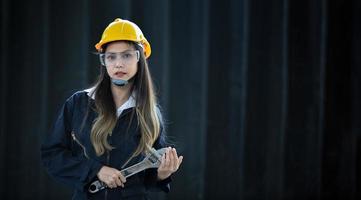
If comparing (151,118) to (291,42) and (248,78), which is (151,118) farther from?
(291,42)

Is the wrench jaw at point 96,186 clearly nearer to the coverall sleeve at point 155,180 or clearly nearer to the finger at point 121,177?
the finger at point 121,177

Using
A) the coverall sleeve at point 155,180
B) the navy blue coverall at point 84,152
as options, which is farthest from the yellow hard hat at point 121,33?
the coverall sleeve at point 155,180

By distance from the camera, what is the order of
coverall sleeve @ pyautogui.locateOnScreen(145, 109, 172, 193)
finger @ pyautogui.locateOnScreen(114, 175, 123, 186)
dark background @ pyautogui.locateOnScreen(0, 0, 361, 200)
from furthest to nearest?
dark background @ pyautogui.locateOnScreen(0, 0, 361, 200)
coverall sleeve @ pyautogui.locateOnScreen(145, 109, 172, 193)
finger @ pyautogui.locateOnScreen(114, 175, 123, 186)

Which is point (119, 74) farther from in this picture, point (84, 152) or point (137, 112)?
point (84, 152)

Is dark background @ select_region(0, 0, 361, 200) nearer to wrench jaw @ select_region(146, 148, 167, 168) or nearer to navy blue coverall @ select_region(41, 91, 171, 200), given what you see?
navy blue coverall @ select_region(41, 91, 171, 200)

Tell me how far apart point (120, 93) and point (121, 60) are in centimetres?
17

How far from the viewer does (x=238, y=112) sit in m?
4.13

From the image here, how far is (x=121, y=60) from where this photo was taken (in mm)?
2197

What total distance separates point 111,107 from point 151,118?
0.17m

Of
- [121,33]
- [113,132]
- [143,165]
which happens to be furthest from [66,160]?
[121,33]

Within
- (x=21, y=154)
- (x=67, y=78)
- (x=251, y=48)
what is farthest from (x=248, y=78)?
(x=21, y=154)

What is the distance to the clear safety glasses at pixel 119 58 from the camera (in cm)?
220

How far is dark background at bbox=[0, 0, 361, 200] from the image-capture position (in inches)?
153

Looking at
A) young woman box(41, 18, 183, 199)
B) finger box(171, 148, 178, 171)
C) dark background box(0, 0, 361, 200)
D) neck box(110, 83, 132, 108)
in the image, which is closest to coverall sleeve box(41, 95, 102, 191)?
young woman box(41, 18, 183, 199)
